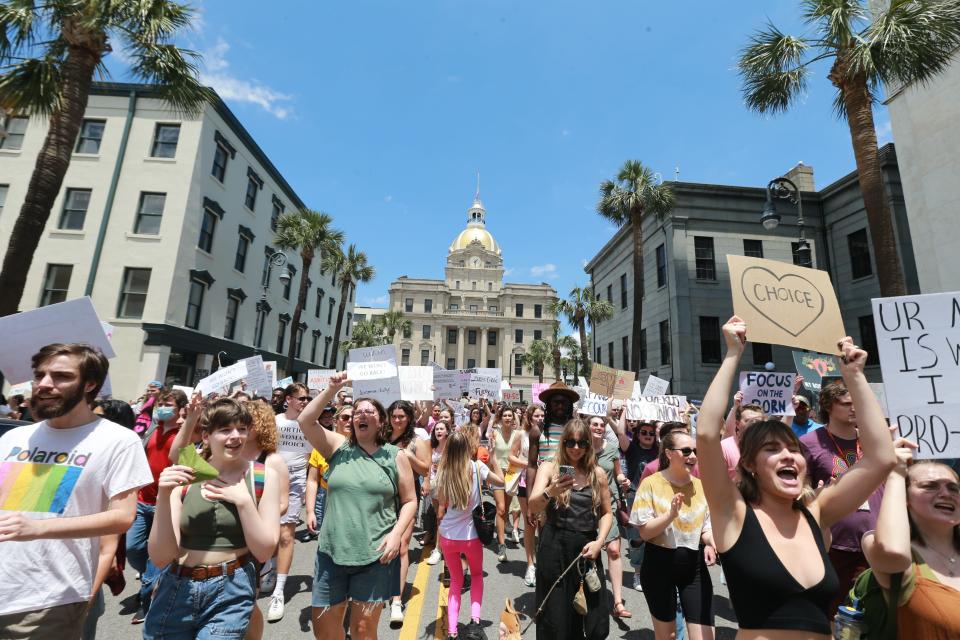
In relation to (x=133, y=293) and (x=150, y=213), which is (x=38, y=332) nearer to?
(x=133, y=293)

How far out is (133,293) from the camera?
782 inches

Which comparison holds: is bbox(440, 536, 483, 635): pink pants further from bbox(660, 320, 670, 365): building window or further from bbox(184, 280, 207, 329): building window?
bbox(660, 320, 670, 365): building window

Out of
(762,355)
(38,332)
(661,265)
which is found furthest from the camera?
(661,265)

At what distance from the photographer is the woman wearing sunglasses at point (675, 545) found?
344cm

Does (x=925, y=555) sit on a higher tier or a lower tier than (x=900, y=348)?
lower

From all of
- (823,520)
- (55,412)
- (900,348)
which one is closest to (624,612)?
(823,520)

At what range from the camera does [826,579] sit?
6.72ft

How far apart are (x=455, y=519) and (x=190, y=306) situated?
70.4 ft

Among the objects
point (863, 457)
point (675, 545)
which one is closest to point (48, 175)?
point (675, 545)

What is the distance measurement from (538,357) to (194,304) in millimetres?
53820

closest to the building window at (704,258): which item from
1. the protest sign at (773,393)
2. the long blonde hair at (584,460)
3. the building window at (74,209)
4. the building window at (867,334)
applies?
the building window at (867,334)

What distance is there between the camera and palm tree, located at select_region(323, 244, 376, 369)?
2870 cm

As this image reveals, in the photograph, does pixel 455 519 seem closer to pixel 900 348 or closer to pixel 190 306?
pixel 900 348

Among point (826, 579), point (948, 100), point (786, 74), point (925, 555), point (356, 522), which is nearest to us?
point (826, 579)
